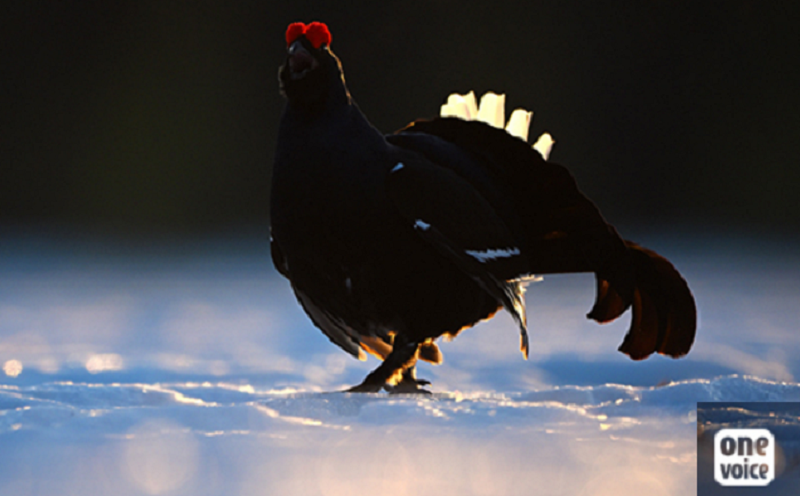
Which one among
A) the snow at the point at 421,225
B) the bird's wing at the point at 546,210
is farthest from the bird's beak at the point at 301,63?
the snow at the point at 421,225

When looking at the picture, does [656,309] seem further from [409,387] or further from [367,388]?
[367,388]

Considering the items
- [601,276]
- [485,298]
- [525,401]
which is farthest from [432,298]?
[601,276]

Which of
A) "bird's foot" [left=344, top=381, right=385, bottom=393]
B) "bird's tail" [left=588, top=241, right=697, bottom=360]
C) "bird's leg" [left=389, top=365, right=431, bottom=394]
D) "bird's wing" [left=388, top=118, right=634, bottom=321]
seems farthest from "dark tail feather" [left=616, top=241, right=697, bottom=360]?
"bird's foot" [left=344, top=381, right=385, bottom=393]

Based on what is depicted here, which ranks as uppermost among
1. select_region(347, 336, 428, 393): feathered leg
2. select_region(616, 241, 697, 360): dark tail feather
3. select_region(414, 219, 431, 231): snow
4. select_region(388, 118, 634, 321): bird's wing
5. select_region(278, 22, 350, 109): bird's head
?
select_region(278, 22, 350, 109): bird's head

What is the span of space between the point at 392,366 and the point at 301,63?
0.90 meters

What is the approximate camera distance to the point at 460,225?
2312mm

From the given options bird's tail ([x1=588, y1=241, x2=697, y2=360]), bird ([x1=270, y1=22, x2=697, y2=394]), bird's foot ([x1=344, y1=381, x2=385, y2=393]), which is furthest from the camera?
bird's tail ([x1=588, y1=241, x2=697, y2=360])

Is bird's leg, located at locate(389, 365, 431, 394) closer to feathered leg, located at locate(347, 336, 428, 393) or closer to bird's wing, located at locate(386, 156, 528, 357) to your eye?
feathered leg, located at locate(347, 336, 428, 393)

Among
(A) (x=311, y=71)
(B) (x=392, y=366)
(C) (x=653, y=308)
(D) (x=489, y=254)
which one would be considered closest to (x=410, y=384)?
(B) (x=392, y=366)

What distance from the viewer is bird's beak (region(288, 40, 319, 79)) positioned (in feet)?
7.43

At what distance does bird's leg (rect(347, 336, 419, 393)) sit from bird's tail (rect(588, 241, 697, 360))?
66cm

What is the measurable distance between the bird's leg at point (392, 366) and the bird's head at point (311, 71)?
2.40 ft

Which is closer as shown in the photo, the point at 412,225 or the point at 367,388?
the point at 412,225

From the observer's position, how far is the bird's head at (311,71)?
2.28 metres
